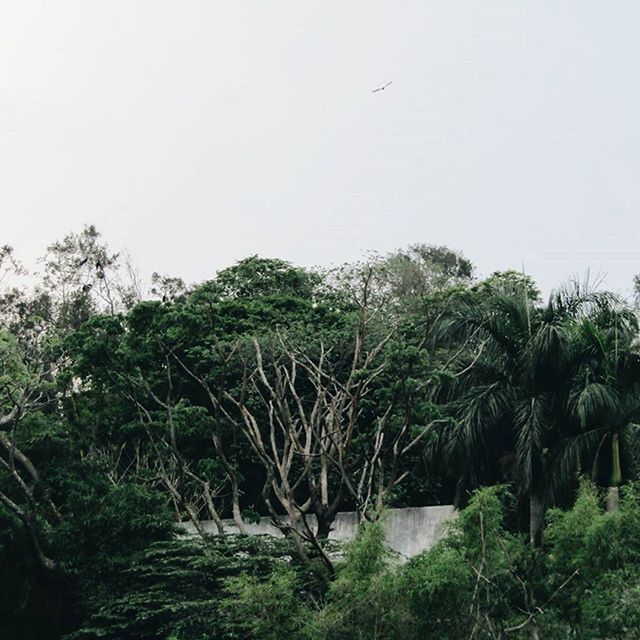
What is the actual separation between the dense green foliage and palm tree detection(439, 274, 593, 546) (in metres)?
0.03

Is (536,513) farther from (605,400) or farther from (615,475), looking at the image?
(605,400)

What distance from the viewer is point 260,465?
22.0 metres

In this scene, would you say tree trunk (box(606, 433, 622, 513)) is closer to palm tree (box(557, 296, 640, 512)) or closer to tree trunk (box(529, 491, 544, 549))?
palm tree (box(557, 296, 640, 512))

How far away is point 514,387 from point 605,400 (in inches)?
68.1

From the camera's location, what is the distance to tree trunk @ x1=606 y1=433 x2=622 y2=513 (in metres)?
15.2

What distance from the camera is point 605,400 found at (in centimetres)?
1622

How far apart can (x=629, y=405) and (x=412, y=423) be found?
3598mm

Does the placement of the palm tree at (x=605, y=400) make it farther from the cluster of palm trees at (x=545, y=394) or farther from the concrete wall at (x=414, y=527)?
the concrete wall at (x=414, y=527)

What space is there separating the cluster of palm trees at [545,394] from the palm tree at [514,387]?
15mm

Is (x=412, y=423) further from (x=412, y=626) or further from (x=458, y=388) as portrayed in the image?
(x=412, y=626)

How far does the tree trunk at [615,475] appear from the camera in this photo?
49.8 feet

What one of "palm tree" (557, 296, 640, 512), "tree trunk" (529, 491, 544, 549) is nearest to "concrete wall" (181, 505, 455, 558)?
"tree trunk" (529, 491, 544, 549)

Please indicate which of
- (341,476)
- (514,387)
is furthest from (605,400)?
(341,476)

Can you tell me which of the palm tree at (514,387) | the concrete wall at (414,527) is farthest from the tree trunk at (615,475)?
the concrete wall at (414,527)
